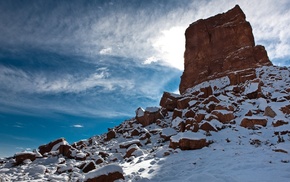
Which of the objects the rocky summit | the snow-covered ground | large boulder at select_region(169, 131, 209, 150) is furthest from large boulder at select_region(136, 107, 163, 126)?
large boulder at select_region(169, 131, 209, 150)

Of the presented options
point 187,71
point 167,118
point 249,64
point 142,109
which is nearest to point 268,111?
point 167,118

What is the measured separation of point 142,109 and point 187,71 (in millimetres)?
29697

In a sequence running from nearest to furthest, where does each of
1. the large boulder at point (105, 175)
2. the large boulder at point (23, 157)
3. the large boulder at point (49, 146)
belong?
1. the large boulder at point (105, 175)
2. the large boulder at point (23, 157)
3. the large boulder at point (49, 146)

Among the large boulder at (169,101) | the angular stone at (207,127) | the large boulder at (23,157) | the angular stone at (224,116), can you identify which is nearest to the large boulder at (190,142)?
the angular stone at (207,127)

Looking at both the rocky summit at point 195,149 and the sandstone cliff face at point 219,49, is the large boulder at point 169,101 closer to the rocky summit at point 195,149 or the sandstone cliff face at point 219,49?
the rocky summit at point 195,149

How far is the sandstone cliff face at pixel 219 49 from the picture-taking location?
5031cm

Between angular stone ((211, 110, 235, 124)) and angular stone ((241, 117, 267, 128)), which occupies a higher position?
angular stone ((211, 110, 235, 124))

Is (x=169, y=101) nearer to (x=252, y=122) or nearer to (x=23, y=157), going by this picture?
(x=252, y=122)

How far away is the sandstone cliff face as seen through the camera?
50312 millimetres

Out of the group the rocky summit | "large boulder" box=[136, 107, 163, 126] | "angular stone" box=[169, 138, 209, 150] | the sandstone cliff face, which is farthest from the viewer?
the sandstone cliff face

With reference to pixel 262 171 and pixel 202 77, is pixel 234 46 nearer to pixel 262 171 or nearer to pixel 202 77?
pixel 202 77

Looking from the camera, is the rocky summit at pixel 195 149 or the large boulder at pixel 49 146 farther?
the large boulder at pixel 49 146

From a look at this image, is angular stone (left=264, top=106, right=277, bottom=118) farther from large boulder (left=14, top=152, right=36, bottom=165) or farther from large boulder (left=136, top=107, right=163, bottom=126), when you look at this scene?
large boulder (left=14, top=152, right=36, bottom=165)

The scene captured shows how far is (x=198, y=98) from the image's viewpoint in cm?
3266
